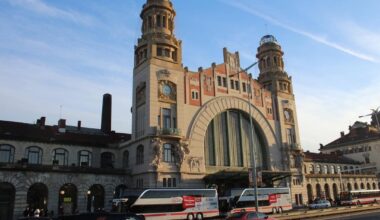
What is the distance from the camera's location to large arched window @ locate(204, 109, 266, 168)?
62.6 metres

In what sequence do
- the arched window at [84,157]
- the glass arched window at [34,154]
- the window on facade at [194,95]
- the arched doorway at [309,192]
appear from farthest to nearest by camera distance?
the arched doorway at [309,192] → the window on facade at [194,95] → the arched window at [84,157] → the glass arched window at [34,154]

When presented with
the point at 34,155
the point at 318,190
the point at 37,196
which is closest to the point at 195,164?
the point at 37,196

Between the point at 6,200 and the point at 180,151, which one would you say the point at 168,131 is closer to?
the point at 180,151

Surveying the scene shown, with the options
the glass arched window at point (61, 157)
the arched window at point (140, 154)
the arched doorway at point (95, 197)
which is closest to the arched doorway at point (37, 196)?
the glass arched window at point (61, 157)

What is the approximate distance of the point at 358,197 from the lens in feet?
235

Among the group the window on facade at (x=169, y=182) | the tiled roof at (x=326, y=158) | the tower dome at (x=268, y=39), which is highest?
the tower dome at (x=268, y=39)

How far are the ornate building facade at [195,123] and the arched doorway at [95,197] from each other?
5.73 meters

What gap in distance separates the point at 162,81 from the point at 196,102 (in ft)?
24.1

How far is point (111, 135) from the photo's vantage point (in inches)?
2822

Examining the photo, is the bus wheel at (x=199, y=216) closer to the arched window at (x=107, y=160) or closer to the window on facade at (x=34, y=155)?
the arched window at (x=107, y=160)

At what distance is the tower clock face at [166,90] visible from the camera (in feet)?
194

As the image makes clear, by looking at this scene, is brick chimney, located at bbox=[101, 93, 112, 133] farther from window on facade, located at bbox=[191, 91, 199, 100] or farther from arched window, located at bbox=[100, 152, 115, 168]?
window on facade, located at bbox=[191, 91, 199, 100]

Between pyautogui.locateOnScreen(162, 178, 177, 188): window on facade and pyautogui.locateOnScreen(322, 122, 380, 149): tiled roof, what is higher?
pyautogui.locateOnScreen(322, 122, 380, 149): tiled roof

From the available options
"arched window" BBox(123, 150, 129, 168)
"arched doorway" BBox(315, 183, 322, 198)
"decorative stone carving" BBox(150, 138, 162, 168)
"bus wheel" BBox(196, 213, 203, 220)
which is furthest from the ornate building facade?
"arched doorway" BBox(315, 183, 322, 198)
